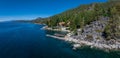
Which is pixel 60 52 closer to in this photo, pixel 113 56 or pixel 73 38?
pixel 113 56

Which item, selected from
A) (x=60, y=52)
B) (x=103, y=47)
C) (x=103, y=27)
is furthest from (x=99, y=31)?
(x=60, y=52)

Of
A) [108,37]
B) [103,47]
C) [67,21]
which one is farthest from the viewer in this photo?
[67,21]

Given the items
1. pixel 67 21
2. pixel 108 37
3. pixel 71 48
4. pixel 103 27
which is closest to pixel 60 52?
pixel 71 48

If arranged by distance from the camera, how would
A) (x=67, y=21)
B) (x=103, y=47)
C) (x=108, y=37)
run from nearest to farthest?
(x=103, y=47)
(x=108, y=37)
(x=67, y=21)

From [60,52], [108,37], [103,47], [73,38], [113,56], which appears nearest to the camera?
[113,56]

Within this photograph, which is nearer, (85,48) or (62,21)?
(85,48)

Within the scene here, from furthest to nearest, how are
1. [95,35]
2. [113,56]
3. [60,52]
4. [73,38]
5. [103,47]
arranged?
[73,38], [95,35], [103,47], [60,52], [113,56]

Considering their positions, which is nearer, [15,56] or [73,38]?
[15,56]

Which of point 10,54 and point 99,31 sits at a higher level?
point 99,31

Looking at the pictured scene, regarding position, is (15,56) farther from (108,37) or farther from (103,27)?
(103,27)
